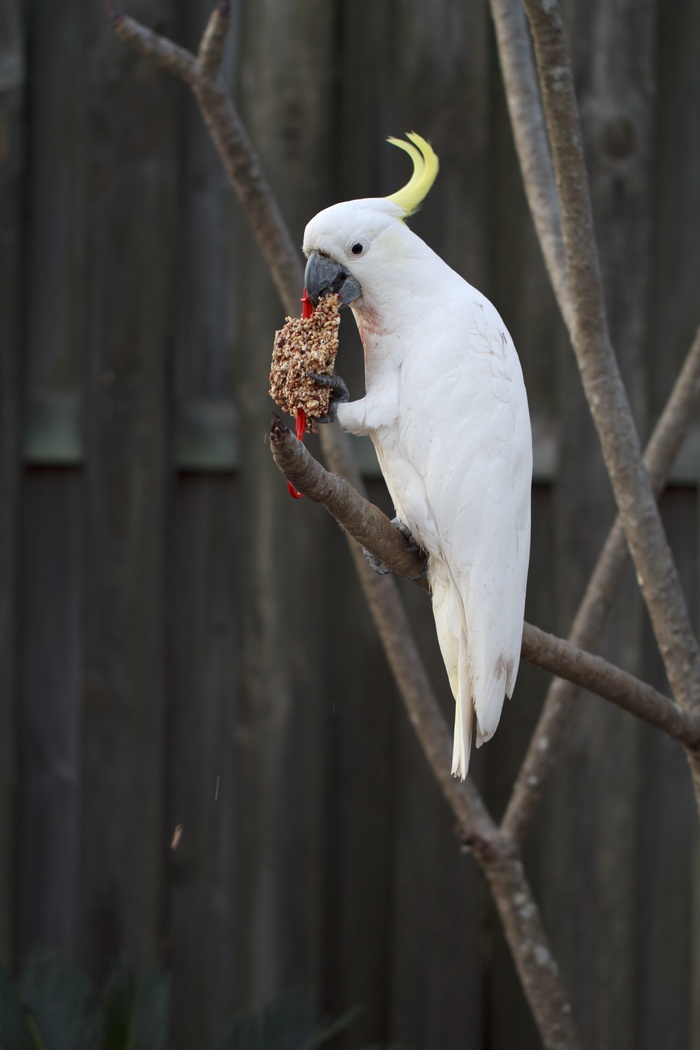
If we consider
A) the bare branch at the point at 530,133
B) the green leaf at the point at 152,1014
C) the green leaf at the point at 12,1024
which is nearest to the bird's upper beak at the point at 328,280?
the bare branch at the point at 530,133

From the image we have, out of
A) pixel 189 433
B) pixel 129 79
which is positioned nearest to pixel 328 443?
pixel 189 433

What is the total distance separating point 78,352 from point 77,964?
48.9 inches

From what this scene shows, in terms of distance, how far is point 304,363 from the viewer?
4.67ft

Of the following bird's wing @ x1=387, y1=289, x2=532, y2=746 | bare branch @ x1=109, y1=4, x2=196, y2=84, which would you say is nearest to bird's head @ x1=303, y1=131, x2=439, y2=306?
bird's wing @ x1=387, y1=289, x2=532, y2=746

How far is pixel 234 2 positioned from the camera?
7.54ft

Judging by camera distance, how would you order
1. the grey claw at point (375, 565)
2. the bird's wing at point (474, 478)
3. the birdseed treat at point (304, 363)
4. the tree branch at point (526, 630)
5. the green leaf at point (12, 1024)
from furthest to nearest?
the green leaf at point (12, 1024), the grey claw at point (375, 565), the bird's wing at point (474, 478), the birdseed treat at point (304, 363), the tree branch at point (526, 630)

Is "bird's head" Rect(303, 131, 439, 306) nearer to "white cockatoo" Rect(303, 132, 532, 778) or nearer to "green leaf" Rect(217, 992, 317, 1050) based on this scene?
"white cockatoo" Rect(303, 132, 532, 778)

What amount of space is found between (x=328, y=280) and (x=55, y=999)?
140 centimetres

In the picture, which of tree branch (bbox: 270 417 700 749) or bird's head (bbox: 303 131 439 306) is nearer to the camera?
Result: tree branch (bbox: 270 417 700 749)

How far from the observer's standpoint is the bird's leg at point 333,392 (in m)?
1.44

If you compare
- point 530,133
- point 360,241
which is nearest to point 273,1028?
point 360,241

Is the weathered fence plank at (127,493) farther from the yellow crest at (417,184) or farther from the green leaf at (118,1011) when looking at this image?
the yellow crest at (417,184)

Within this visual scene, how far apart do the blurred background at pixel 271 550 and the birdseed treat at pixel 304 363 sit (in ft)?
2.68

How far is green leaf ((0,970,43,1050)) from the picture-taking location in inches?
79.5
